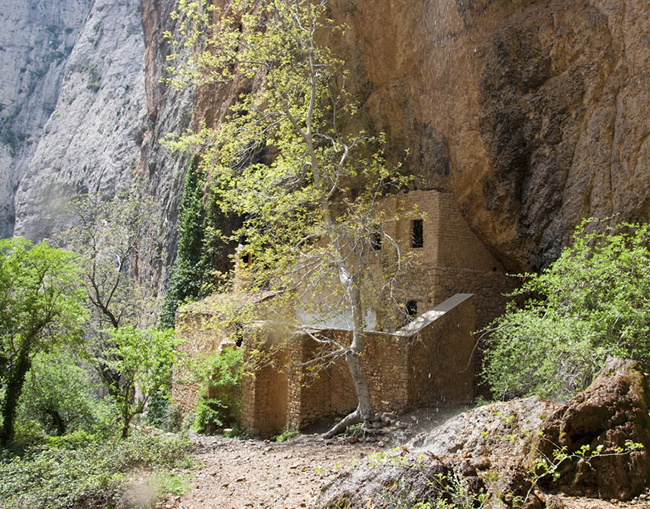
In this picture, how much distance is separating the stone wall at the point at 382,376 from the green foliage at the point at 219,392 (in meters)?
0.65

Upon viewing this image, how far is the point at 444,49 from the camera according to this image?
14.6 meters

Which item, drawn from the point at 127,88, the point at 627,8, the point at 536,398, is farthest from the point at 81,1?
the point at 536,398

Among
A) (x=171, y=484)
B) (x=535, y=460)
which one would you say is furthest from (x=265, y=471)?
(x=535, y=460)

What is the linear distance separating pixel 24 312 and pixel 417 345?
9413 mm

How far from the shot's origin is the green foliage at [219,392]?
603 inches

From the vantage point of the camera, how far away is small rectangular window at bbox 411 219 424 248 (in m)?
16.4

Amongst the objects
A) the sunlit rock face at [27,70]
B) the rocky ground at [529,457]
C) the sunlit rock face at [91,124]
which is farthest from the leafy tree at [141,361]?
the sunlit rock face at [27,70]

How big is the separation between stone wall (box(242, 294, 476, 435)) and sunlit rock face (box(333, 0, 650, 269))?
288 centimetres

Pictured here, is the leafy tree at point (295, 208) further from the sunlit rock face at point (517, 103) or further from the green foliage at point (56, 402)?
the green foliage at point (56, 402)

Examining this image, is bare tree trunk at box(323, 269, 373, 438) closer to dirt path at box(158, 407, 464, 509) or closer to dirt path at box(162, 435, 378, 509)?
dirt path at box(158, 407, 464, 509)

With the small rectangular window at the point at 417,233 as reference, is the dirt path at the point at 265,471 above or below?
below

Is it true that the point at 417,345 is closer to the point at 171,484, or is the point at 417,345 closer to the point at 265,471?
the point at 265,471

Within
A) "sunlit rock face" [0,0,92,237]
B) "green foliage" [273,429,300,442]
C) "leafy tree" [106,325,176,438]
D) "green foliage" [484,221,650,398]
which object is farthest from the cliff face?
"sunlit rock face" [0,0,92,237]

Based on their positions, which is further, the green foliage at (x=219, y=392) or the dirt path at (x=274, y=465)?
the green foliage at (x=219, y=392)
